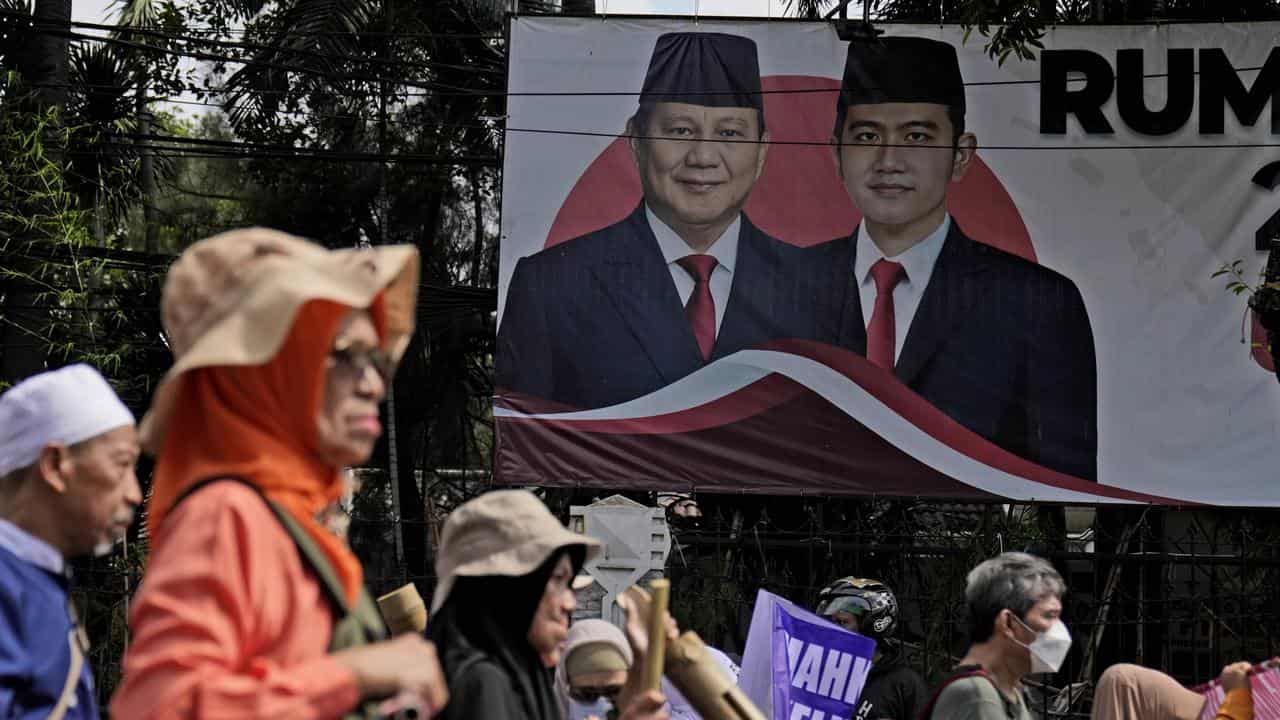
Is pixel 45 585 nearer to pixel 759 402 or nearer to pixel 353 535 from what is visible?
pixel 759 402

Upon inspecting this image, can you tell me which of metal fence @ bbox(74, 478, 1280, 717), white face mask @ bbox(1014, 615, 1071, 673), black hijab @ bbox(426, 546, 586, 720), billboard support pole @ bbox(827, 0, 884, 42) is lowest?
metal fence @ bbox(74, 478, 1280, 717)

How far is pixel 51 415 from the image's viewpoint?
274 centimetres

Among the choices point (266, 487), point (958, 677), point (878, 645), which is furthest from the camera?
point (878, 645)

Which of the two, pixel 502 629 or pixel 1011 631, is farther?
pixel 1011 631

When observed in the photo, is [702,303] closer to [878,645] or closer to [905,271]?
[905,271]

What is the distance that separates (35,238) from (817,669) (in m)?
7.58

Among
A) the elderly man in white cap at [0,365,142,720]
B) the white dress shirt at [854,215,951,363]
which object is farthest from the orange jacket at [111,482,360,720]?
the white dress shirt at [854,215,951,363]

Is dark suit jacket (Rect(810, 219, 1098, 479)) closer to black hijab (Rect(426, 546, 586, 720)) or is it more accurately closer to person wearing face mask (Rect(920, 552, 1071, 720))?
person wearing face mask (Rect(920, 552, 1071, 720))

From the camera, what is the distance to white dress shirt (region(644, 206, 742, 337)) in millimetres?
11289

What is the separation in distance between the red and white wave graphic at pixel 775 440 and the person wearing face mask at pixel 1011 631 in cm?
673

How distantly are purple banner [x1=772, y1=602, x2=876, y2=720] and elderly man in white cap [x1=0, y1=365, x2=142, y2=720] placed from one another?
3.45 metres

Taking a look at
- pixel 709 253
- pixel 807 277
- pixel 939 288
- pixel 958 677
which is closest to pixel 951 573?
pixel 939 288

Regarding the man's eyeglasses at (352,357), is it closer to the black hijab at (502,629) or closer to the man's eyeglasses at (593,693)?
the black hijab at (502,629)

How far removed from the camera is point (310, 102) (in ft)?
55.2
